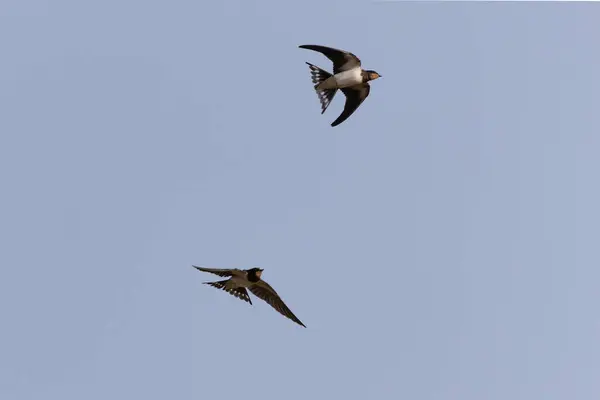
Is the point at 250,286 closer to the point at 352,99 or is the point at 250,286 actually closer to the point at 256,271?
the point at 256,271

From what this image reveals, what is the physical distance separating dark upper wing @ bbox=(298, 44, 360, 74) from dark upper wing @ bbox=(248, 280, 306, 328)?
414 cm

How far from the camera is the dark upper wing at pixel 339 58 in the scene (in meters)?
17.9

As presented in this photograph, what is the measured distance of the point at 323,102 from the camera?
18234 millimetres

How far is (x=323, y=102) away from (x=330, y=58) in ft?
2.63

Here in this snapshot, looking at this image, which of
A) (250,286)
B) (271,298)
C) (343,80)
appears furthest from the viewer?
(343,80)

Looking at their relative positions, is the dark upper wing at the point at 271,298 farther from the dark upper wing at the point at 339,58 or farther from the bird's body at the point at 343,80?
the dark upper wing at the point at 339,58

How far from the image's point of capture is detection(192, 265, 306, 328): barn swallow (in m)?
17.5

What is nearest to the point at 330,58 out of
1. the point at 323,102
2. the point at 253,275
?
the point at 323,102

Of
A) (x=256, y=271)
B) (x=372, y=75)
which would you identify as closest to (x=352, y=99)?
(x=372, y=75)

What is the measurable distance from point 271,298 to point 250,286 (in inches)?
18.5

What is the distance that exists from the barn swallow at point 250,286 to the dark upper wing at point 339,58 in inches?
157

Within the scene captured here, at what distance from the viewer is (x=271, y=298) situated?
1816 centimetres

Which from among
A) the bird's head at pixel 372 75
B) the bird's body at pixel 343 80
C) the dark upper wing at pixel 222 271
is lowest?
the dark upper wing at pixel 222 271

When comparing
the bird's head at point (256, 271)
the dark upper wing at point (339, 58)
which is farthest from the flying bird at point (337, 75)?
the bird's head at point (256, 271)
